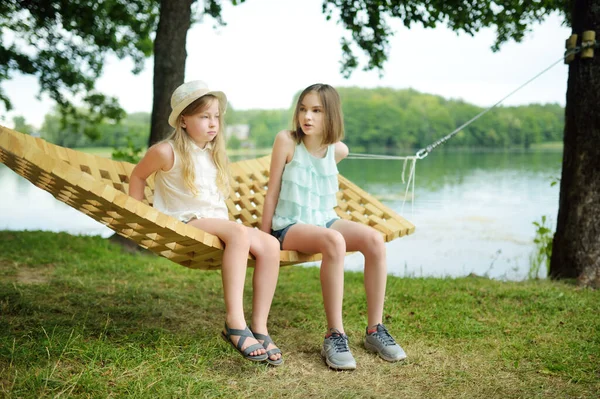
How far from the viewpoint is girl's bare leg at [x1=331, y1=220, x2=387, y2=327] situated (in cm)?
230

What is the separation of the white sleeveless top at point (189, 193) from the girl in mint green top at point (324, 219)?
A: 229 mm

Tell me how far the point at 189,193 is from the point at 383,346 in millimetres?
968

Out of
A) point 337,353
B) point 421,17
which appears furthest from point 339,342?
point 421,17

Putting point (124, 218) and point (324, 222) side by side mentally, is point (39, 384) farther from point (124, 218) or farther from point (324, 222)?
point (324, 222)

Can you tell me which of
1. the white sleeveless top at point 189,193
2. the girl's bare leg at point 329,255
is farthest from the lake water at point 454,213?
the white sleeveless top at point 189,193

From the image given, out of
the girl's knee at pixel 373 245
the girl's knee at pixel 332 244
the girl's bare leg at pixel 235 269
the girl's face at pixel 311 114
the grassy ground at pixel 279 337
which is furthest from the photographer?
the girl's face at pixel 311 114

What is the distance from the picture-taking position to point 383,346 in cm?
230

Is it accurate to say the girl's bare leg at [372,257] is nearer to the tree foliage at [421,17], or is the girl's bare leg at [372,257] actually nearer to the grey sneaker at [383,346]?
the grey sneaker at [383,346]

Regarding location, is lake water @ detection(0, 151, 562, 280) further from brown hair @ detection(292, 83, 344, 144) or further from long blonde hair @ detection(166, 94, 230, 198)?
long blonde hair @ detection(166, 94, 230, 198)

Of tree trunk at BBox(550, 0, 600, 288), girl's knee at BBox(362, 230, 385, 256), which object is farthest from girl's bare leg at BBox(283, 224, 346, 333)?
tree trunk at BBox(550, 0, 600, 288)

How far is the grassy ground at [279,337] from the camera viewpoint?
1.96 m

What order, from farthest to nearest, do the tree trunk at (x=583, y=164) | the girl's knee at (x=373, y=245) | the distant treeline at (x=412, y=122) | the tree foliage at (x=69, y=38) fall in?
the distant treeline at (x=412, y=122) < the tree foliage at (x=69, y=38) < the tree trunk at (x=583, y=164) < the girl's knee at (x=373, y=245)

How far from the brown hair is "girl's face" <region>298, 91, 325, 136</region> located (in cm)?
1

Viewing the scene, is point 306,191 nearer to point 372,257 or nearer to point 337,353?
point 372,257
